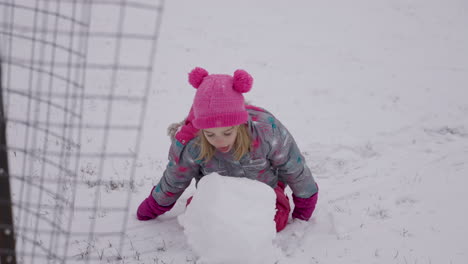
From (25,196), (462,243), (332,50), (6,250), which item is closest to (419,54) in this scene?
(332,50)

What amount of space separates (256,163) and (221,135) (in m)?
0.55

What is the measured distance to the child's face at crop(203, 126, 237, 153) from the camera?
107 inches

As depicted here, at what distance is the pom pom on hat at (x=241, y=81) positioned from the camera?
2662 mm

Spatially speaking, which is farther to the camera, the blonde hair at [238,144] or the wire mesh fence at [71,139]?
the blonde hair at [238,144]

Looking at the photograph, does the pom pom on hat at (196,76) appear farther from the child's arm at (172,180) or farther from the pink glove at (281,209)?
the pink glove at (281,209)

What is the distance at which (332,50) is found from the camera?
10102 mm

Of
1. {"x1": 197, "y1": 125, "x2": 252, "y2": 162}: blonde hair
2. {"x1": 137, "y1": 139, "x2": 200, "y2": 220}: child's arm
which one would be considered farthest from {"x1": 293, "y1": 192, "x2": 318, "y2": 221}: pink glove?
{"x1": 137, "y1": 139, "x2": 200, "y2": 220}: child's arm

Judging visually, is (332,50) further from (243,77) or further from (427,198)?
(243,77)

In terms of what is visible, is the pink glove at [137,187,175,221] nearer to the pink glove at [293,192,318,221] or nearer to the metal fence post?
the pink glove at [293,192,318,221]

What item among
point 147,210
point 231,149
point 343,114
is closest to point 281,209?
point 231,149

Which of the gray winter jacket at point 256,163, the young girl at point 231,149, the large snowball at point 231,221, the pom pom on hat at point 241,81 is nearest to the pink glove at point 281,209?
the young girl at point 231,149

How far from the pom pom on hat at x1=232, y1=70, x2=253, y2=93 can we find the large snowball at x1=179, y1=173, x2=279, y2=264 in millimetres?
665

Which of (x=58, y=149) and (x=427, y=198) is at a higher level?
(x=427, y=198)

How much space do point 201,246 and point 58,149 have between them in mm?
3100
